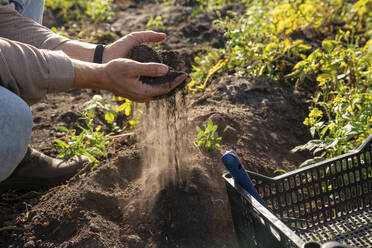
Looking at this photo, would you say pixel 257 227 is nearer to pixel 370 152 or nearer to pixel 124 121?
pixel 370 152

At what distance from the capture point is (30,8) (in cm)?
266

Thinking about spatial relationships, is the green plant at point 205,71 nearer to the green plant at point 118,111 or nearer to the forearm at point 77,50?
the green plant at point 118,111

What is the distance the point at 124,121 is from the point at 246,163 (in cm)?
118

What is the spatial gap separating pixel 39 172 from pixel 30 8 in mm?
1110

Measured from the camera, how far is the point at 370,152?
1.93 m

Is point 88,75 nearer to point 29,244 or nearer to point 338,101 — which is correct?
point 29,244

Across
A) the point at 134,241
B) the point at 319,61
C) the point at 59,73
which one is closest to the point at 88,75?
the point at 59,73

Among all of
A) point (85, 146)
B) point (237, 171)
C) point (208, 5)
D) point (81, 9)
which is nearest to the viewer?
point (237, 171)

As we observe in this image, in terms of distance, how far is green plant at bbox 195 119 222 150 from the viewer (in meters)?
2.12

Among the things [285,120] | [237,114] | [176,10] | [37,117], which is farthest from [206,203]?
[176,10]

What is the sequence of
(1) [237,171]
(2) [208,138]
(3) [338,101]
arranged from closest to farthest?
(1) [237,171], (2) [208,138], (3) [338,101]

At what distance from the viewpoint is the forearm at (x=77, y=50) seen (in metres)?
2.39

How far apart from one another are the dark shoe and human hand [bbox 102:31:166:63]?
2.18 feet

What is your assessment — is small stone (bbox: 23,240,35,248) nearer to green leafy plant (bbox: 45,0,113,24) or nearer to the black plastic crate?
the black plastic crate
